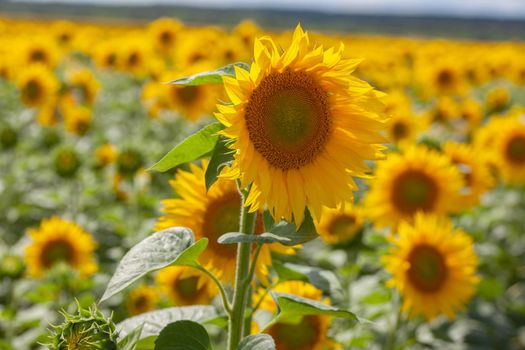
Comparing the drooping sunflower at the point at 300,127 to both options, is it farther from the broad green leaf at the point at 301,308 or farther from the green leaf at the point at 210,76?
the broad green leaf at the point at 301,308

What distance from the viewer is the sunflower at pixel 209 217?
1709 millimetres

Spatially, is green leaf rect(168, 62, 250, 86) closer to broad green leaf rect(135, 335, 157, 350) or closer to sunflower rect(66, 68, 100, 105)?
broad green leaf rect(135, 335, 157, 350)

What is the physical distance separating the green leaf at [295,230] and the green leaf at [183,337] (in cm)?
25

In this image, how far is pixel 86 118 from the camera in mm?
5617

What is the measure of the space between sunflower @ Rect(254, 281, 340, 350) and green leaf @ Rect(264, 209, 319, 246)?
0.72 meters

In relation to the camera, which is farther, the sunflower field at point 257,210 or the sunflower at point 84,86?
the sunflower at point 84,86

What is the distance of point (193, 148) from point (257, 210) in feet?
1.03

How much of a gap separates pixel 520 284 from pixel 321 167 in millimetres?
3914

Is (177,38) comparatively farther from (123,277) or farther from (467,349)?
(123,277)

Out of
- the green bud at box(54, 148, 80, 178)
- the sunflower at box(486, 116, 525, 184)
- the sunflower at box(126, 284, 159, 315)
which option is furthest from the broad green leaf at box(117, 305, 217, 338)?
the sunflower at box(486, 116, 525, 184)

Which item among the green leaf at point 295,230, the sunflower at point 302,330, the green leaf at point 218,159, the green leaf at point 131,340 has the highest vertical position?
the green leaf at point 218,159

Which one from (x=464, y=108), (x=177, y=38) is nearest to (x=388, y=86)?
(x=464, y=108)

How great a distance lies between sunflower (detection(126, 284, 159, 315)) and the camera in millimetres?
3090

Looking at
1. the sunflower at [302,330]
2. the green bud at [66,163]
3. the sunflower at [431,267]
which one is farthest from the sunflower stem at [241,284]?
the green bud at [66,163]
